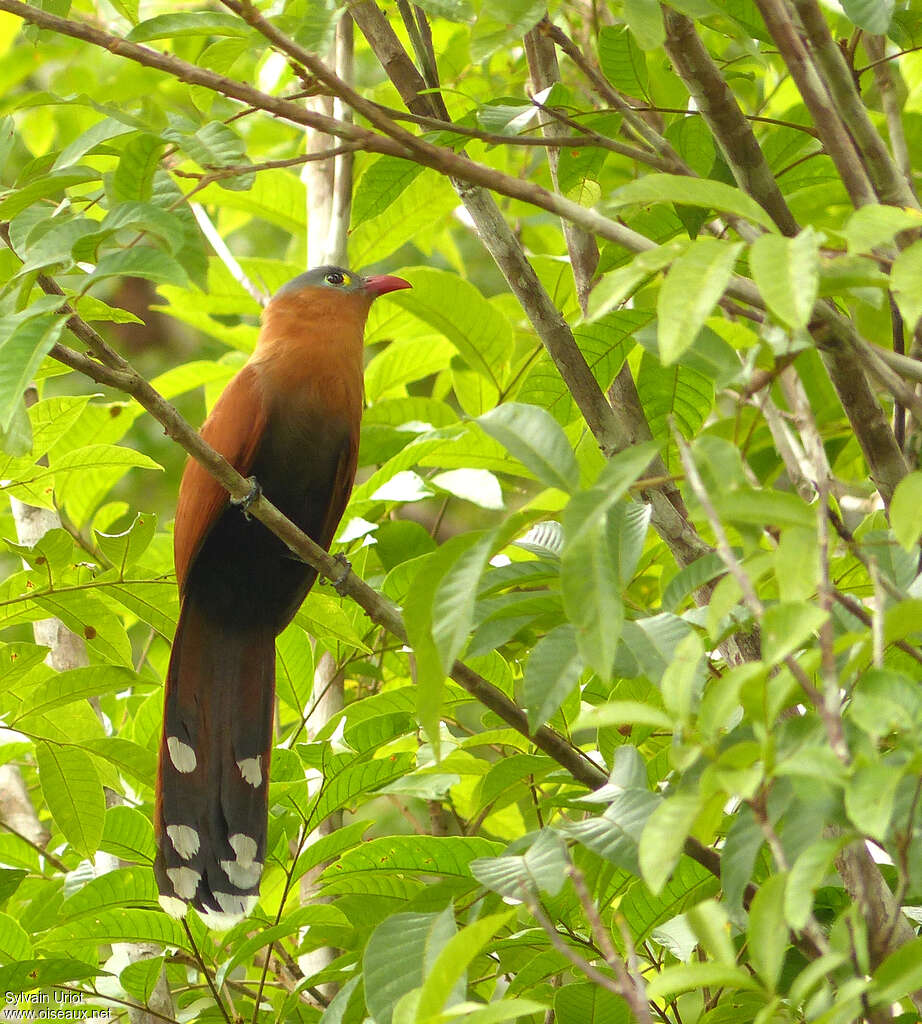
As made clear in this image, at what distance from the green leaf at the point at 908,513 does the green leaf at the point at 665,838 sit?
31 centimetres

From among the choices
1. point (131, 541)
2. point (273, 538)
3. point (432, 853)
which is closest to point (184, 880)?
point (131, 541)

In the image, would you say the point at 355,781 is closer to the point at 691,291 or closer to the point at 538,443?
the point at 538,443

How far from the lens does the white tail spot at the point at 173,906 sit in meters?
1.95

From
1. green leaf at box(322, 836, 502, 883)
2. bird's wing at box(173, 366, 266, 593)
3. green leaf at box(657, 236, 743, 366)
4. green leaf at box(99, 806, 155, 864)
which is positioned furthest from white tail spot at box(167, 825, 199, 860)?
green leaf at box(657, 236, 743, 366)

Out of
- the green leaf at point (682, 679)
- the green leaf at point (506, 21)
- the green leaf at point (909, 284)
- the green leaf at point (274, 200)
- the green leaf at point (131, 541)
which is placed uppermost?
the green leaf at point (506, 21)

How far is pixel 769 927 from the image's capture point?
1.01 meters

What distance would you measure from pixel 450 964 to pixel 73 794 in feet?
3.61

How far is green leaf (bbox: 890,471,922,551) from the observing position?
1089 millimetres

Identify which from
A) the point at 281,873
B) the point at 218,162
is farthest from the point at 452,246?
the point at 218,162

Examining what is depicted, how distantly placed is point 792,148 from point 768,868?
1.19m

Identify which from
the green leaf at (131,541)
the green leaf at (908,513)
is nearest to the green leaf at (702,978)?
the green leaf at (908,513)

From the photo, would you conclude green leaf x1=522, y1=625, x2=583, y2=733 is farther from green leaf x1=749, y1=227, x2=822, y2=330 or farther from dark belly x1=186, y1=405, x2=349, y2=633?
dark belly x1=186, y1=405, x2=349, y2=633

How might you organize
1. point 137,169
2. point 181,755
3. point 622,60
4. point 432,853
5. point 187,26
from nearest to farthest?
point 137,169
point 187,26
point 432,853
point 622,60
point 181,755

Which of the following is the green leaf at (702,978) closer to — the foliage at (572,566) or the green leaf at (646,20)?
the foliage at (572,566)
